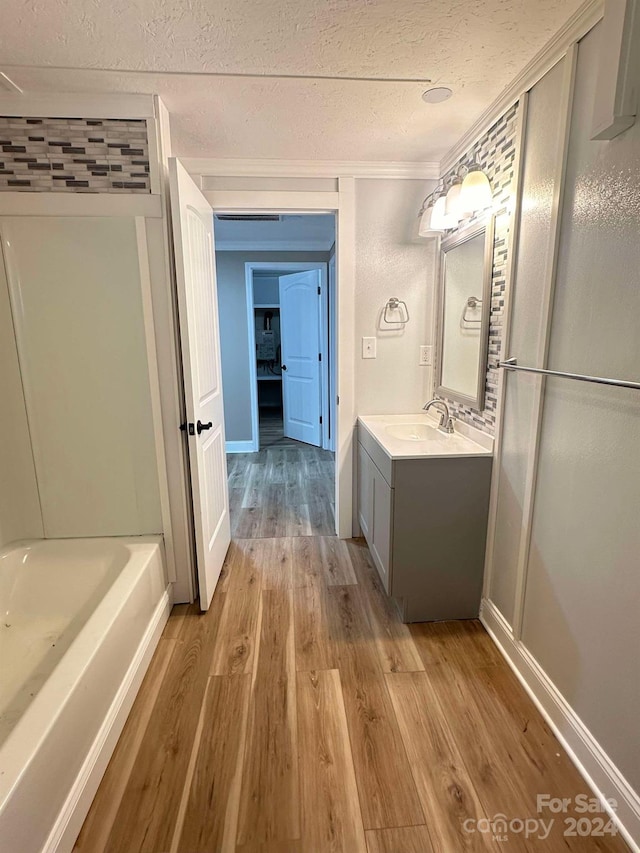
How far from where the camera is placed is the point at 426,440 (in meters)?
2.22

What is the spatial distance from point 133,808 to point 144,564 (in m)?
0.82

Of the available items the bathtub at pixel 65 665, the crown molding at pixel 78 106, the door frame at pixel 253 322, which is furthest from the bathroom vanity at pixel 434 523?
the door frame at pixel 253 322

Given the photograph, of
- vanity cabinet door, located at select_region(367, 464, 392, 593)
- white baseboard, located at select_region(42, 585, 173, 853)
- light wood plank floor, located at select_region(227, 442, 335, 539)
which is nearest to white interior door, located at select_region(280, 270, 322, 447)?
light wood plank floor, located at select_region(227, 442, 335, 539)

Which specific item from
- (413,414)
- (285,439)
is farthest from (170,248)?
(285,439)

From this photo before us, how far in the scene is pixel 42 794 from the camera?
3.38 feet

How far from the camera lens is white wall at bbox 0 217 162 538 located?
180cm

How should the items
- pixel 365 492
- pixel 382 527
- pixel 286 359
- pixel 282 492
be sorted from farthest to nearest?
1. pixel 286 359
2. pixel 282 492
3. pixel 365 492
4. pixel 382 527

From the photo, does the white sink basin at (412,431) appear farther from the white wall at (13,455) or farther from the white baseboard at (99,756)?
the white wall at (13,455)

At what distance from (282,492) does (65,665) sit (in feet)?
8.17

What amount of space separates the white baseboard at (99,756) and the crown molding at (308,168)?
231 centimetres

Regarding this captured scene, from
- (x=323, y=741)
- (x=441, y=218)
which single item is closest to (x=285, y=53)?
(x=441, y=218)

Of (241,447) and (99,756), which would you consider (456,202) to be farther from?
(241,447)

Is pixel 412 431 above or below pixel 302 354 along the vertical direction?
below

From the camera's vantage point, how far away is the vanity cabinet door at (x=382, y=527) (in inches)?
76.7
